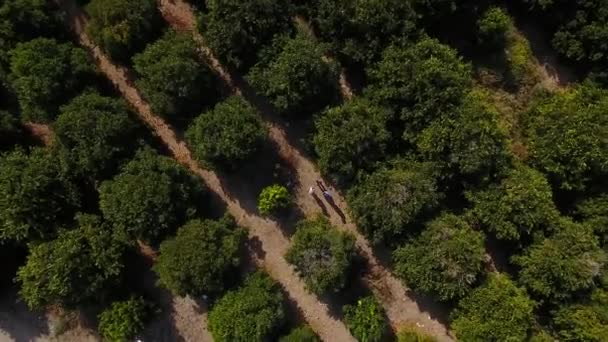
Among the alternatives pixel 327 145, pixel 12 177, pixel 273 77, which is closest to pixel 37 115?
pixel 12 177

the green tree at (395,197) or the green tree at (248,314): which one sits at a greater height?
the green tree at (395,197)

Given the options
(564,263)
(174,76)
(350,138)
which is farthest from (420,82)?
(174,76)

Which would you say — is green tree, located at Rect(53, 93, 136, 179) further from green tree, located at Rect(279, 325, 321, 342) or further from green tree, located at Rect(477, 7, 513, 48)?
green tree, located at Rect(477, 7, 513, 48)

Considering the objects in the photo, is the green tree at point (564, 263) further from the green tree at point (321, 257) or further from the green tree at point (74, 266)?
the green tree at point (74, 266)

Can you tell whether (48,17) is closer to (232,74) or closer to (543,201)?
(232,74)

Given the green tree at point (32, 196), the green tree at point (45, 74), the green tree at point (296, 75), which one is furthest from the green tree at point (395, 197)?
the green tree at point (45, 74)

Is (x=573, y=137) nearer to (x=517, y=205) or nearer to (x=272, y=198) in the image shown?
(x=517, y=205)
